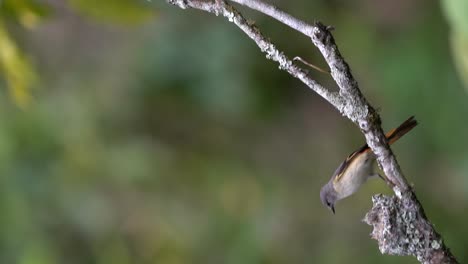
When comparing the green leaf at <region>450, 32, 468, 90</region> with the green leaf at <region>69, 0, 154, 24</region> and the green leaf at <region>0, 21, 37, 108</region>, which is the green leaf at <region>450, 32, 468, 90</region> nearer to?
the green leaf at <region>69, 0, 154, 24</region>

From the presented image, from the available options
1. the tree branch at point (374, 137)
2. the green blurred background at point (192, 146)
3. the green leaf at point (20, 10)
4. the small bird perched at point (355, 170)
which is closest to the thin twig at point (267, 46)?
the tree branch at point (374, 137)

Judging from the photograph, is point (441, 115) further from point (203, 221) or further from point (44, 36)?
point (44, 36)

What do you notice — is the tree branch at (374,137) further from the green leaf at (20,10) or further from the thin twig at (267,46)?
the green leaf at (20,10)

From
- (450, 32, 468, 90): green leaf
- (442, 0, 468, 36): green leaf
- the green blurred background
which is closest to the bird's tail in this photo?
(442, 0, 468, 36): green leaf

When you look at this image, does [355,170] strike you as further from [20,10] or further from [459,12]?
[20,10]

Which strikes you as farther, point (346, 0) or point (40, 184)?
point (40, 184)

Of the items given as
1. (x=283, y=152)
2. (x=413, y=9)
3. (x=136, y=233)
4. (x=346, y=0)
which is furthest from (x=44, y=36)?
(x=413, y=9)
